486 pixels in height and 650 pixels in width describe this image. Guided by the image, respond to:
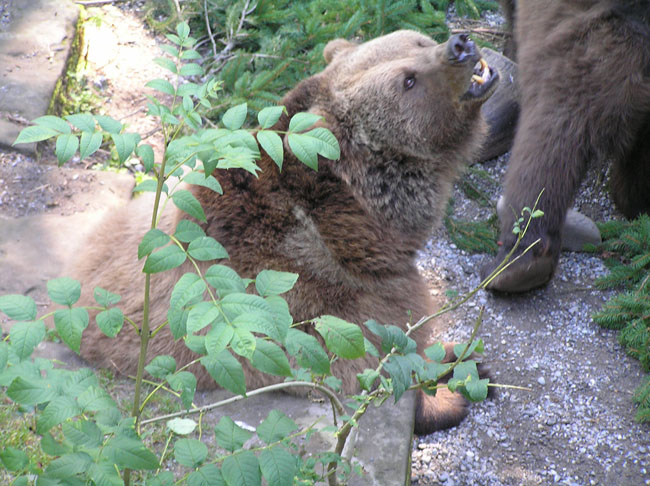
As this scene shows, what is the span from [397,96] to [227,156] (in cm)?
188

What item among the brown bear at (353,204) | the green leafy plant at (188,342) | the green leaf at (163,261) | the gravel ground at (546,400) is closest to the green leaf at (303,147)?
the green leafy plant at (188,342)

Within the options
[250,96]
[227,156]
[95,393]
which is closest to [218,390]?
[95,393]

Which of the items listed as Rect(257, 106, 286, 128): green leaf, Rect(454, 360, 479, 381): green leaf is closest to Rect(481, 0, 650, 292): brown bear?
Rect(454, 360, 479, 381): green leaf

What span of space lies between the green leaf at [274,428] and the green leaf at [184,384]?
22cm

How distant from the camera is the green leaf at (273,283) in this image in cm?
184

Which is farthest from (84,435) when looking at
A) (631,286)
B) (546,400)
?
(631,286)

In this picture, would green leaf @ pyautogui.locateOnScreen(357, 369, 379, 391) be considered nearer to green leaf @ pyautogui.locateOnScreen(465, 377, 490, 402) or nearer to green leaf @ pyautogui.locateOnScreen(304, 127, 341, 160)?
green leaf @ pyautogui.locateOnScreen(465, 377, 490, 402)

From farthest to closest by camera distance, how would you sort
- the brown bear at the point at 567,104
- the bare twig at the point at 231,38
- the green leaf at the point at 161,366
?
the bare twig at the point at 231,38 → the brown bear at the point at 567,104 → the green leaf at the point at 161,366

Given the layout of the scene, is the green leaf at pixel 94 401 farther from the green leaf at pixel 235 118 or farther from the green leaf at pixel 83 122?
the green leaf at pixel 235 118

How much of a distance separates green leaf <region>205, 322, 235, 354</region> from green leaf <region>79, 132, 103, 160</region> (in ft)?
2.02

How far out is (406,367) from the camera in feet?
6.50

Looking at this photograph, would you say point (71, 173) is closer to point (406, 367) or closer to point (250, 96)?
point (250, 96)

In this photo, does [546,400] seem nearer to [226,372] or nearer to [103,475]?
[226,372]

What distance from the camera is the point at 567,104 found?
13.5 ft
